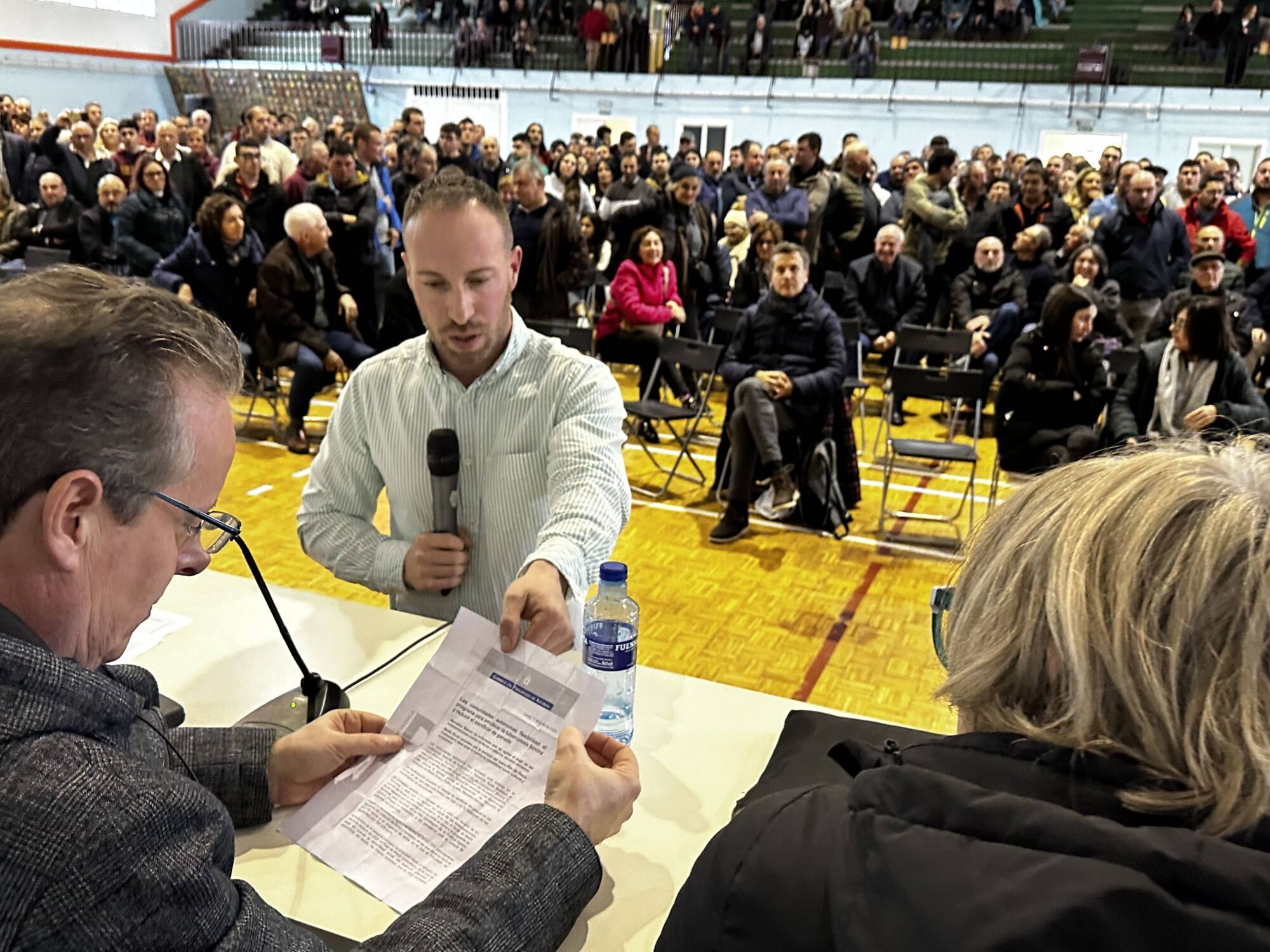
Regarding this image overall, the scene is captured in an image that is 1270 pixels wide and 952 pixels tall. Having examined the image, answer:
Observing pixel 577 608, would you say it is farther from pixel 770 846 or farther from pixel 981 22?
pixel 981 22

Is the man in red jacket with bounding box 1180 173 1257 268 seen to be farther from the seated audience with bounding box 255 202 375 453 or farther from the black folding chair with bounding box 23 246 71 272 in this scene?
the black folding chair with bounding box 23 246 71 272

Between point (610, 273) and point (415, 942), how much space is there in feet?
27.7

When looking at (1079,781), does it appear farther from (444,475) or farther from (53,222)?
(53,222)

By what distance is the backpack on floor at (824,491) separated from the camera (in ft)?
16.7

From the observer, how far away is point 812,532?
515 centimetres

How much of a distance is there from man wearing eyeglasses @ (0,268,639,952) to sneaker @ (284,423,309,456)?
522 centimetres

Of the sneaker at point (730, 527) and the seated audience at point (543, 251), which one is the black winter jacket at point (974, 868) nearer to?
the sneaker at point (730, 527)

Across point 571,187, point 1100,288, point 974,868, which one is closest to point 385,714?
point 974,868

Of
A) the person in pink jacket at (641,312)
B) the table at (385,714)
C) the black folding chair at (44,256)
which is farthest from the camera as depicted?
the black folding chair at (44,256)

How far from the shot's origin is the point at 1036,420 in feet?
16.6

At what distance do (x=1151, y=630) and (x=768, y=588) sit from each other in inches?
145

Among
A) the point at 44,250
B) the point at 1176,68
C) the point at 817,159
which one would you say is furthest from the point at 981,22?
the point at 44,250

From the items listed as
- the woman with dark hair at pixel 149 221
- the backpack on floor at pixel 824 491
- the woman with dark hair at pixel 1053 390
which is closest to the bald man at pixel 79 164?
the woman with dark hair at pixel 149 221

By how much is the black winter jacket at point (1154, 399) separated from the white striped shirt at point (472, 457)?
3.56 metres
